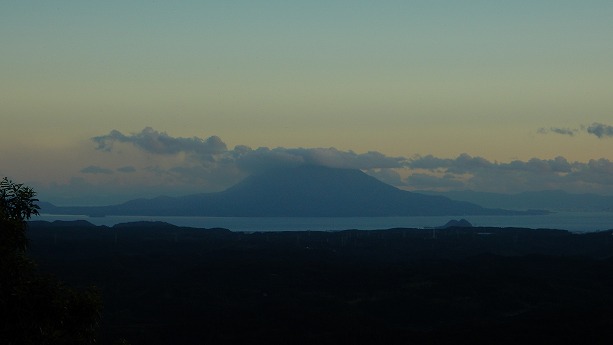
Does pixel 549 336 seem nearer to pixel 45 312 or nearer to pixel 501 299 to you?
pixel 501 299

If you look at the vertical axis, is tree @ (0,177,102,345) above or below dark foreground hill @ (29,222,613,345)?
above

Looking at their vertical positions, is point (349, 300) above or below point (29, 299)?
below

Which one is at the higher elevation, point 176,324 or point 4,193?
point 4,193

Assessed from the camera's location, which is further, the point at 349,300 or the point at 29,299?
the point at 349,300

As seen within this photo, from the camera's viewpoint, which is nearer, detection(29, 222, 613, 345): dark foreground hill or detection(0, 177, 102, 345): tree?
detection(0, 177, 102, 345): tree

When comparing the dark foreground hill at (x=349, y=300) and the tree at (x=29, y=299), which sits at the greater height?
the tree at (x=29, y=299)

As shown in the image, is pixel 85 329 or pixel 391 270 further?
pixel 391 270

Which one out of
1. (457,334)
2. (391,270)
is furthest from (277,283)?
(457,334)

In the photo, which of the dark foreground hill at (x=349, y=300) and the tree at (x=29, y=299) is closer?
the tree at (x=29, y=299)
